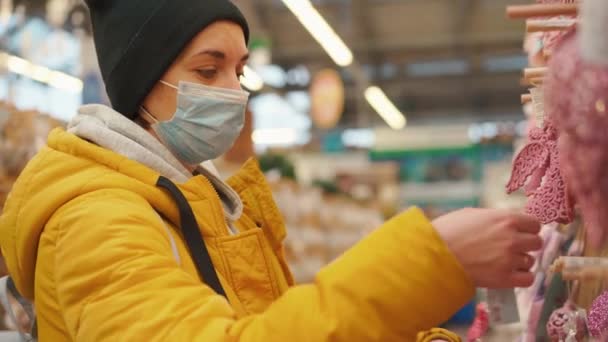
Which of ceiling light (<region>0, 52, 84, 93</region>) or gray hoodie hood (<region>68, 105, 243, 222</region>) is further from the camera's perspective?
ceiling light (<region>0, 52, 84, 93</region>)

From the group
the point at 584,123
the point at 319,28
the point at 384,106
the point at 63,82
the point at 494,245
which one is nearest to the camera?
the point at 584,123

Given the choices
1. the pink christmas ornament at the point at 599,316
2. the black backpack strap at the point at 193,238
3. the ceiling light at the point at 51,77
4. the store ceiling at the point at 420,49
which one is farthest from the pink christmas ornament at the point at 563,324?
the store ceiling at the point at 420,49

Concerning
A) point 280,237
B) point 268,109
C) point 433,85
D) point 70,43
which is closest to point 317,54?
point 268,109

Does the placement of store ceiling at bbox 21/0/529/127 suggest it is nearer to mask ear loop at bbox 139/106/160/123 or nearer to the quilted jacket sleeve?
mask ear loop at bbox 139/106/160/123

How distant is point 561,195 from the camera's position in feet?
5.29

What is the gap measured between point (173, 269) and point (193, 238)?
233mm

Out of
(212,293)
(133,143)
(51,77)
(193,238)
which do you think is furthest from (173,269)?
(51,77)

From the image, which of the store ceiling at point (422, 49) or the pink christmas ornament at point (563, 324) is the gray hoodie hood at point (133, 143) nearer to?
the pink christmas ornament at point (563, 324)

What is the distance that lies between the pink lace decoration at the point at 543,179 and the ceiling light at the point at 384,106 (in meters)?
16.6

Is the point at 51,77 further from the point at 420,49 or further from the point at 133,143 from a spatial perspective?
the point at 133,143

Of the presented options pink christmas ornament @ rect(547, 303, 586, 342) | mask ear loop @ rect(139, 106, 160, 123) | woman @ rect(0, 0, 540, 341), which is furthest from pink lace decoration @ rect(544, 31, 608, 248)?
mask ear loop @ rect(139, 106, 160, 123)

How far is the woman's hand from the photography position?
123 centimetres

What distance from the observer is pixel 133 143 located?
185 centimetres

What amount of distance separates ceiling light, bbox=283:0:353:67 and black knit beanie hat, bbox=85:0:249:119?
7.65 meters
